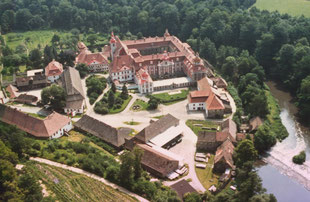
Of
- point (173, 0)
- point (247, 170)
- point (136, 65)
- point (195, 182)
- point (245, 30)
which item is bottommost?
point (195, 182)

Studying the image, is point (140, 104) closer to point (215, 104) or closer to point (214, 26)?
point (215, 104)

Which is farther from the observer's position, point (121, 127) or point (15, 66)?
point (15, 66)

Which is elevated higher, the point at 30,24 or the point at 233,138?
the point at 30,24

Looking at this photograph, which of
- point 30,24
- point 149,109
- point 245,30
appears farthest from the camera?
point 30,24

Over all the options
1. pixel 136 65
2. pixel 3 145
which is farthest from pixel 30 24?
pixel 3 145

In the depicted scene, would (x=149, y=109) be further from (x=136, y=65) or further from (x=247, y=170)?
(x=247, y=170)

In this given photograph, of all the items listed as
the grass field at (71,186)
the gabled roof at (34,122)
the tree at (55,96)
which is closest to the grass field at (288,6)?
the tree at (55,96)

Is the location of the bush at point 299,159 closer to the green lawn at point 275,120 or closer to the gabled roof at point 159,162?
the green lawn at point 275,120

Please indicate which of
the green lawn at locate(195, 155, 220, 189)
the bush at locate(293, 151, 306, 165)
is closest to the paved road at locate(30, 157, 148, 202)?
the green lawn at locate(195, 155, 220, 189)
